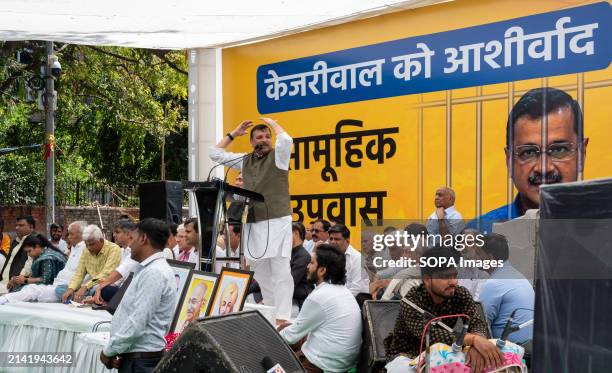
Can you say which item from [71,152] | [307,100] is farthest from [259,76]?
[71,152]

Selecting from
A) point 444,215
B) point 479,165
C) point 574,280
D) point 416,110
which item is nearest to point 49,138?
point 416,110

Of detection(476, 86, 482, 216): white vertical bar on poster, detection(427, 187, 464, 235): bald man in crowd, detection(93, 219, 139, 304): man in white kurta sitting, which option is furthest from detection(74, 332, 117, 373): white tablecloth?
detection(476, 86, 482, 216): white vertical bar on poster

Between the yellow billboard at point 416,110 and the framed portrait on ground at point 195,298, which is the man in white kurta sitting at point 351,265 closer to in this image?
the yellow billboard at point 416,110

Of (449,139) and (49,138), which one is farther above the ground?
(49,138)

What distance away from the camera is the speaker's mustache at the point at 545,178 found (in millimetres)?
7480

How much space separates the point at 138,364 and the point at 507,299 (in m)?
2.43

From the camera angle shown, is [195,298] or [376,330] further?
[195,298]

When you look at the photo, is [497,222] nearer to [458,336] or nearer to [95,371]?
[458,336]

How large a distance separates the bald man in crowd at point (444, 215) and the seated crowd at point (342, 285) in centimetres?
2

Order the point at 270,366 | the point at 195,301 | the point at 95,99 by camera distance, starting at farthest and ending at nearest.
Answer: the point at 95,99 → the point at 195,301 → the point at 270,366

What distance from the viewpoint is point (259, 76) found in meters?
10.6

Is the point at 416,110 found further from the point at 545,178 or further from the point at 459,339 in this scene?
the point at 459,339

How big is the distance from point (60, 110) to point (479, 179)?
1484 cm

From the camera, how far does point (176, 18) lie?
9.87 m
